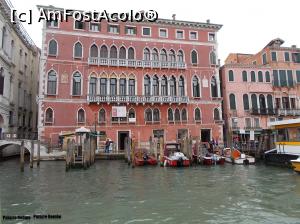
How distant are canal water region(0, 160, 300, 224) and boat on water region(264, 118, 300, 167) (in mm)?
4275

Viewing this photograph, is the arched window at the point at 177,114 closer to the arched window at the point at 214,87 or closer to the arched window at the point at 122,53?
the arched window at the point at 214,87

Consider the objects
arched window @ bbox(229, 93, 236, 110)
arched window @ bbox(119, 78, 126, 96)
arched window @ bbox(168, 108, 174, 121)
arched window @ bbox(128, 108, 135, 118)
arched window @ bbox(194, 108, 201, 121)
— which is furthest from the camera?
arched window @ bbox(229, 93, 236, 110)

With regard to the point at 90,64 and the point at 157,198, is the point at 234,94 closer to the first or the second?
the point at 90,64

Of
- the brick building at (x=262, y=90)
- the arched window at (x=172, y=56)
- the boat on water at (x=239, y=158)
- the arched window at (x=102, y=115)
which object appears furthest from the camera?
the brick building at (x=262, y=90)

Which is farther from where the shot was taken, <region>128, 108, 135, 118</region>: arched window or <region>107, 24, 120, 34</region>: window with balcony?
<region>107, 24, 120, 34</region>: window with balcony

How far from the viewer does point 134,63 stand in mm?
23859

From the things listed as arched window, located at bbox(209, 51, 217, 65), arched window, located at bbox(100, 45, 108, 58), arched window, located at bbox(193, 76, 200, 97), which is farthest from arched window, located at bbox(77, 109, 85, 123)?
arched window, located at bbox(209, 51, 217, 65)

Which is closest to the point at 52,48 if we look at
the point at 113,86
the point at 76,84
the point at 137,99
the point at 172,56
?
the point at 76,84

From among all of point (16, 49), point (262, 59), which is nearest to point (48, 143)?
point (16, 49)

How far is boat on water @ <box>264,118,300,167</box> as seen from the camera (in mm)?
15578

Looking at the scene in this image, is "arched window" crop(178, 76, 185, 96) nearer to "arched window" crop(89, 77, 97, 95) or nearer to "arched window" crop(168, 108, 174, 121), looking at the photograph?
"arched window" crop(168, 108, 174, 121)

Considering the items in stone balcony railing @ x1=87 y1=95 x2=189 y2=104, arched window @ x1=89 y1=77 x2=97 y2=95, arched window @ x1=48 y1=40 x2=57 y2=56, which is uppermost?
arched window @ x1=48 y1=40 x2=57 y2=56

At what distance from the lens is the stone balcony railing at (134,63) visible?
22984mm

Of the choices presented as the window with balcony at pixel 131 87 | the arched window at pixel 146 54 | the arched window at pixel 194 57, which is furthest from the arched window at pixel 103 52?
the arched window at pixel 194 57
